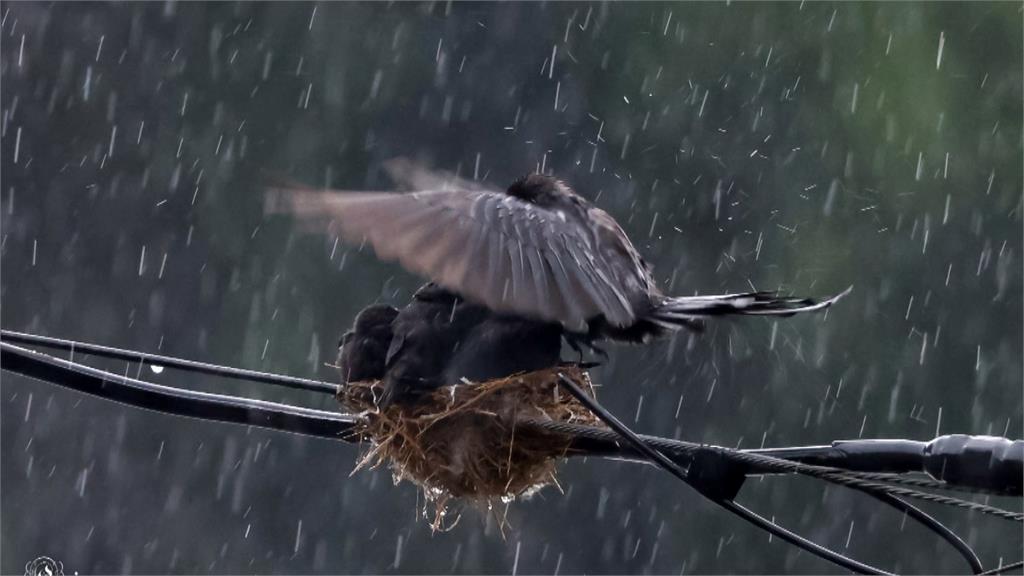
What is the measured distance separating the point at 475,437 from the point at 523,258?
1.60 feet

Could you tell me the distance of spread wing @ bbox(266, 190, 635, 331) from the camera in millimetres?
3297

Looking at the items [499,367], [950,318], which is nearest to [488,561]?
[950,318]

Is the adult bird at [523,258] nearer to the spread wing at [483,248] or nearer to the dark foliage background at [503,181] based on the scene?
the spread wing at [483,248]

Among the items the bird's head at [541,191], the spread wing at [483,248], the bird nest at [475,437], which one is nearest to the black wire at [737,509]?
the bird nest at [475,437]

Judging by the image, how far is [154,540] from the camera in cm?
1048

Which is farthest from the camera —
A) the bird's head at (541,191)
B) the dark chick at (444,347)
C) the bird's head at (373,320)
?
the bird's head at (541,191)

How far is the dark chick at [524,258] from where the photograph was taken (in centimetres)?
332

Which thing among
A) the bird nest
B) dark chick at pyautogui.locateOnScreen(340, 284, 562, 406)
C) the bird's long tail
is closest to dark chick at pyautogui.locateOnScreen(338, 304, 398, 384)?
dark chick at pyautogui.locateOnScreen(340, 284, 562, 406)

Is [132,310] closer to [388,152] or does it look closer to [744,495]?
[388,152]

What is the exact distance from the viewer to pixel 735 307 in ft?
11.0

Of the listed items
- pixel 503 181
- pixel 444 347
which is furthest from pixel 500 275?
pixel 503 181

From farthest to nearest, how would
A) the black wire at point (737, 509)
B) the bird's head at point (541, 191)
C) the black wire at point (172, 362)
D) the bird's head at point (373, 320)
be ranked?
the bird's head at point (541, 191)
the bird's head at point (373, 320)
the black wire at point (172, 362)
the black wire at point (737, 509)

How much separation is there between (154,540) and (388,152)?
334 centimetres

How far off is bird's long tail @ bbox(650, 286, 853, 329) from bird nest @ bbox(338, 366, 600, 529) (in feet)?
1.03
